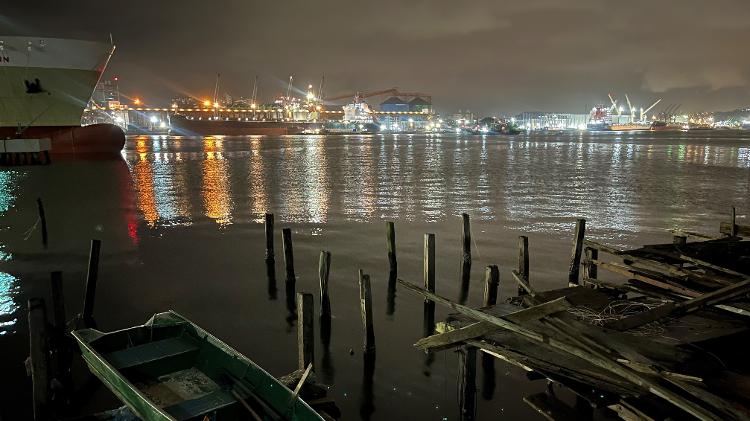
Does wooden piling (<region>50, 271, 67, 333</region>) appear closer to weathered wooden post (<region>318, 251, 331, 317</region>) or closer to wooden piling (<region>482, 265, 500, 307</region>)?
weathered wooden post (<region>318, 251, 331, 317</region>)

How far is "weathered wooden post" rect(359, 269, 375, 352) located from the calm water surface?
0.37 m

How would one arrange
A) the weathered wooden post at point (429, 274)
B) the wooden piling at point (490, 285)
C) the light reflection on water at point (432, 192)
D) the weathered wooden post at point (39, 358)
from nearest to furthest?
the weathered wooden post at point (39, 358) < the wooden piling at point (490, 285) < the weathered wooden post at point (429, 274) < the light reflection on water at point (432, 192)

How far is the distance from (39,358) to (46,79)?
166 ft

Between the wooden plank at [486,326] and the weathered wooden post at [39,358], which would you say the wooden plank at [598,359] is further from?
the weathered wooden post at [39,358]

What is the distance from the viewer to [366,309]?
31.3 feet

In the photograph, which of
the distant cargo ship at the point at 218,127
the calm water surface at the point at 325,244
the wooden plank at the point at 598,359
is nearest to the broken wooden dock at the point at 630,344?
the wooden plank at the point at 598,359

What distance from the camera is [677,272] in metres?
9.70

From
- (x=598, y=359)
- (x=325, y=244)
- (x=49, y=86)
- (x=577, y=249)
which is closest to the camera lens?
(x=598, y=359)

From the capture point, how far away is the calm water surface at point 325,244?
9398mm

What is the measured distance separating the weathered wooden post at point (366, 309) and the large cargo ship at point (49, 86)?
165 feet

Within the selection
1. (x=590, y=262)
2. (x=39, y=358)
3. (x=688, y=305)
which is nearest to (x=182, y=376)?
(x=39, y=358)

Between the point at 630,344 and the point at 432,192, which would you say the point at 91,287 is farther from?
the point at 432,192

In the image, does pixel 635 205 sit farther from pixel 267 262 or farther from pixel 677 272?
pixel 267 262

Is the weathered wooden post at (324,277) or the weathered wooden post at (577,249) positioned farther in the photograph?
the weathered wooden post at (577,249)
